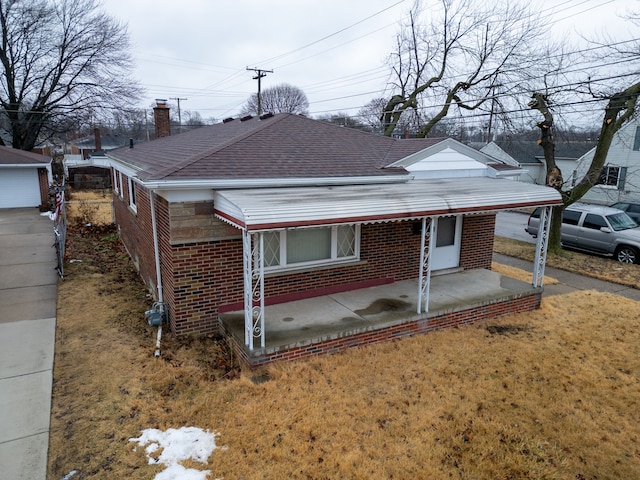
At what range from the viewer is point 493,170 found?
10664 mm

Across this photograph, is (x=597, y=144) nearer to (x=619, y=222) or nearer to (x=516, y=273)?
(x=619, y=222)

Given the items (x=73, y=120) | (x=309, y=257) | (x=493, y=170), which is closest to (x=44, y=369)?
(x=309, y=257)

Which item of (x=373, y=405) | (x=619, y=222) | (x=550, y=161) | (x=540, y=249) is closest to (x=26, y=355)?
(x=373, y=405)


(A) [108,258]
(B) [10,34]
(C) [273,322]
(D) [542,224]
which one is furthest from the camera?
(B) [10,34]

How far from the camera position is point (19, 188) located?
22.0 m

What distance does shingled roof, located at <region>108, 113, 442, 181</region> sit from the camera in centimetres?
744

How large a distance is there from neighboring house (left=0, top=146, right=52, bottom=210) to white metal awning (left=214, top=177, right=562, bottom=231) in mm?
19419

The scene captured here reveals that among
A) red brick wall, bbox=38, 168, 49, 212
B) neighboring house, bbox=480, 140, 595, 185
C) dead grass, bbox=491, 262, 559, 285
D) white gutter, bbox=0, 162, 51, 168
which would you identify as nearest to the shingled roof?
dead grass, bbox=491, 262, 559, 285

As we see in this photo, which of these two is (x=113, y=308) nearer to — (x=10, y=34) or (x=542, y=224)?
(x=542, y=224)

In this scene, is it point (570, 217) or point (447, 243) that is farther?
point (570, 217)

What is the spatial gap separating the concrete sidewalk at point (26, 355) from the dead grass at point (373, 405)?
17cm

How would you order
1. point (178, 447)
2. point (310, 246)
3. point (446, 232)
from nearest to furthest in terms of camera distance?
point (178, 447)
point (310, 246)
point (446, 232)

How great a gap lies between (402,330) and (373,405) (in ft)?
7.17

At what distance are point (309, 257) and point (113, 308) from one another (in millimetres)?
4171
